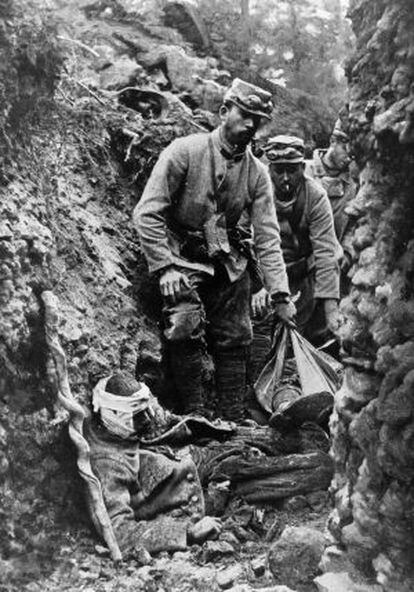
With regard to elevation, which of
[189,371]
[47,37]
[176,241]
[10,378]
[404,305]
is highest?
[47,37]

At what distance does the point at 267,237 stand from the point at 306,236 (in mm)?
1064

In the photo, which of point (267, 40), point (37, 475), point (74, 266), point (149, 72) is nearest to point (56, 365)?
point (37, 475)

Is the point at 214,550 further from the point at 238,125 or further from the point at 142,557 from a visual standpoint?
the point at 238,125

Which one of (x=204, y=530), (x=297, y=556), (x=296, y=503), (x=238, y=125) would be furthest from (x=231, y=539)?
(x=238, y=125)

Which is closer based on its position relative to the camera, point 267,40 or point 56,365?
point 56,365

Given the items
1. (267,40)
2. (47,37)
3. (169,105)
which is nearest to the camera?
(47,37)

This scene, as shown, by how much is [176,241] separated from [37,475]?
220 centimetres

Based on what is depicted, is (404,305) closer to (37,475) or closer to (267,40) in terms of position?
(37,475)

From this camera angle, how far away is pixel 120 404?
4605 millimetres

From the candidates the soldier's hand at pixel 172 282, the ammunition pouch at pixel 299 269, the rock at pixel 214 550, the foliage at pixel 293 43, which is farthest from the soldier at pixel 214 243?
the foliage at pixel 293 43

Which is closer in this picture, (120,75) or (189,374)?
(189,374)

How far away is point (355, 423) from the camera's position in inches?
114

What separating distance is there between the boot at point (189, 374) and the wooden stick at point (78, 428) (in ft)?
4.47

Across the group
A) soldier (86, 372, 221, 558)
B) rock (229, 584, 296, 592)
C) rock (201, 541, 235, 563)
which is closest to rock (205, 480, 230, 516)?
soldier (86, 372, 221, 558)
